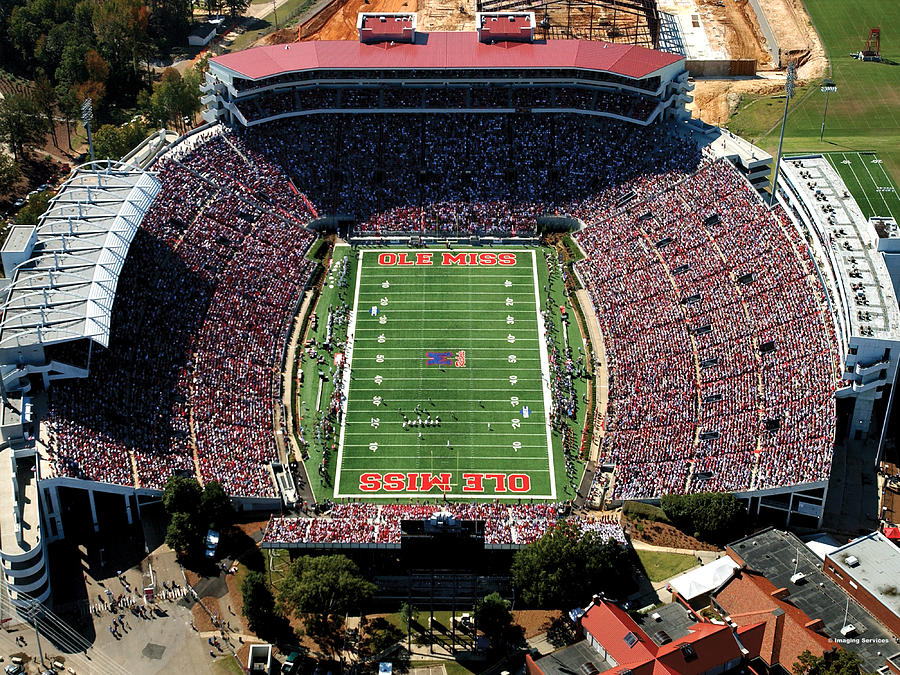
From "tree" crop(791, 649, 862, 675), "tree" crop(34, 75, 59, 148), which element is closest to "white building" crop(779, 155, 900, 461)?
"tree" crop(791, 649, 862, 675)

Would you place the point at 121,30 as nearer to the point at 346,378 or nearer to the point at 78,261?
the point at 78,261

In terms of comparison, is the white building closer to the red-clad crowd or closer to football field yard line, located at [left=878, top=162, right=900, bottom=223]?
the red-clad crowd

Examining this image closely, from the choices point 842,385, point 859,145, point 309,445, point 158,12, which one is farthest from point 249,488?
point 158,12

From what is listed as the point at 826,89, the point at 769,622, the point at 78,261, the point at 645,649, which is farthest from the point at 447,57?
the point at 645,649

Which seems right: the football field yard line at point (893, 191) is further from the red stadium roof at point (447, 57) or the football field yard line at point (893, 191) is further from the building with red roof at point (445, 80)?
the red stadium roof at point (447, 57)

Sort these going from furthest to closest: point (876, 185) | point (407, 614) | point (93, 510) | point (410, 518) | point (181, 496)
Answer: point (876, 185) → point (93, 510) → point (181, 496) → point (410, 518) → point (407, 614)

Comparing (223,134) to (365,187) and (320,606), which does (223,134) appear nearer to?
(365,187)
